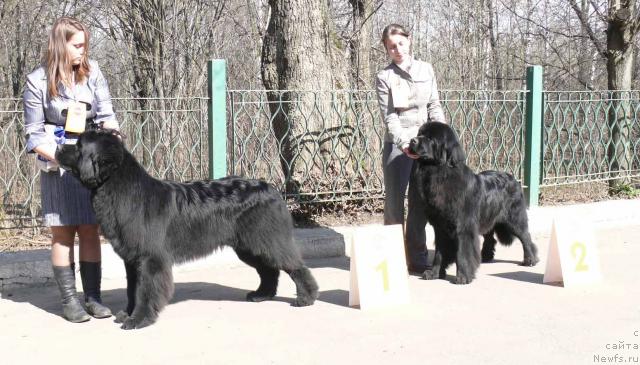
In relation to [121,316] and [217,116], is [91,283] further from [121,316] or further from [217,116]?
[217,116]

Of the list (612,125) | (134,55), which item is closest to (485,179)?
(612,125)

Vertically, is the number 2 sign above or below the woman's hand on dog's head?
below

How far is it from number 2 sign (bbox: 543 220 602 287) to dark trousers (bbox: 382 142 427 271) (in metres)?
1.14

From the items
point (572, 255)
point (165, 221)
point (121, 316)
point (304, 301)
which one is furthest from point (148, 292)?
point (572, 255)

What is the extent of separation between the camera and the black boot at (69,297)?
15.7ft

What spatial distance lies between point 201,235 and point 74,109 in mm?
1207

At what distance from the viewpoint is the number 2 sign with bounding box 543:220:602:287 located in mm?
5648

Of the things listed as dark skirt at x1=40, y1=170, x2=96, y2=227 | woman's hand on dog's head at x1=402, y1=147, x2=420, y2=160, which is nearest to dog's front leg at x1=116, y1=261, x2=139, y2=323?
dark skirt at x1=40, y1=170, x2=96, y2=227

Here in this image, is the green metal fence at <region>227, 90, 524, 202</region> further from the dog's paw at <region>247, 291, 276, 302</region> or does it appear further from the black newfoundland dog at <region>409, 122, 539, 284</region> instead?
the dog's paw at <region>247, 291, 276, 302</region>

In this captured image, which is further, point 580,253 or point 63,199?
point 580,253

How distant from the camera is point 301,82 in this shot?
814 cm

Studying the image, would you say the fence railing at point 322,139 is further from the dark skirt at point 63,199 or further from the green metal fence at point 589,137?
the dark skirt at point 63,199

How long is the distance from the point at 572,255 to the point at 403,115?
1850 mm

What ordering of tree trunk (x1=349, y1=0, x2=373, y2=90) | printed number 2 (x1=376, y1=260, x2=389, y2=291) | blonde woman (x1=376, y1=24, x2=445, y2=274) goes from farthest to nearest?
tree trunk (x1=349, y1=0, x2=373, y2=90), blonde woman (x1=376, y1=24, x2=445, y2=274), printed number 2 (x1=376, y1=260, x2=389, y2=291)
